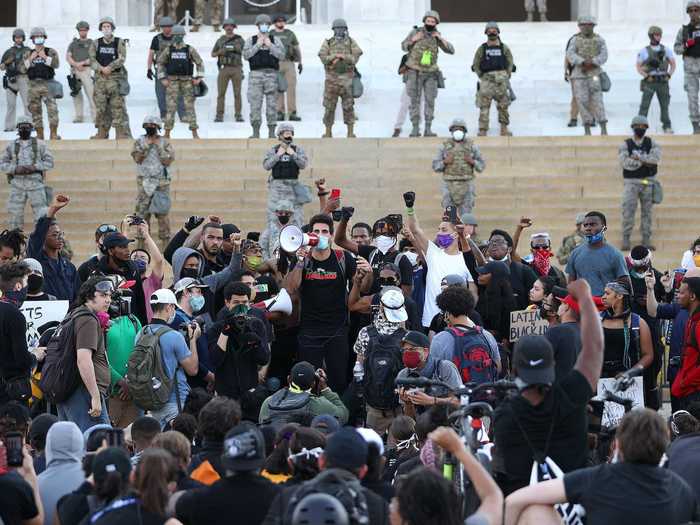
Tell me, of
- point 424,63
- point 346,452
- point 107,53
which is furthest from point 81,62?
point 346,452

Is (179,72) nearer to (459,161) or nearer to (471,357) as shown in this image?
(459,161)

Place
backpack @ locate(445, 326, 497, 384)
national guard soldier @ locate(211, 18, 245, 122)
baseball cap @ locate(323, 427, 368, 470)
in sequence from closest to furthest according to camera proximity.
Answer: baseball cap @ locate(323, 427, 368, 470) < backpack @ locate(445, 326, 497, 384) < national guard soldier @ locate(211, 18, 245, 122)

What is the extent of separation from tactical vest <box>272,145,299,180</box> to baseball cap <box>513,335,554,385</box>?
11.1 metres

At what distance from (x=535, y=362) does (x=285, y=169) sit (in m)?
11.2

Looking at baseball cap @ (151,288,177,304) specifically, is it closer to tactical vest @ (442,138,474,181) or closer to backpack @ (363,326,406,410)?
backpack @ (363,326,406,410)

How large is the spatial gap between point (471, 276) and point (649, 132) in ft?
39.2

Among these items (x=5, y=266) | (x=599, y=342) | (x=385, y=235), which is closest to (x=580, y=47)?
(x=385, y=235)

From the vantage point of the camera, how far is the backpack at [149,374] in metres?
11.1

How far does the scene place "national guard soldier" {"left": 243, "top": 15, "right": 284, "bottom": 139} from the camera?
2214 centimetres

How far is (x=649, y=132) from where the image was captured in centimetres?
2488

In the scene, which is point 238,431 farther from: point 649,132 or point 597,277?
point 649,132

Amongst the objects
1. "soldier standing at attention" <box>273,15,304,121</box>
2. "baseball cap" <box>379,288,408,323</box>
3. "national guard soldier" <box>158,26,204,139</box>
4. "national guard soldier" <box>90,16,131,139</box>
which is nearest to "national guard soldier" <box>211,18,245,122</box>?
"soldier standing at attention" <box>273,15,304,121</box>

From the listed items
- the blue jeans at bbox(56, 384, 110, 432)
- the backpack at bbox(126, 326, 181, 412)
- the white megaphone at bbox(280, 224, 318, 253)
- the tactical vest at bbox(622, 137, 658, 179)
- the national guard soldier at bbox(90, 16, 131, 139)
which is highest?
the national guard soldier at bbox(90, 16, 131, 139)

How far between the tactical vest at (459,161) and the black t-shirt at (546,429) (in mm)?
11543
